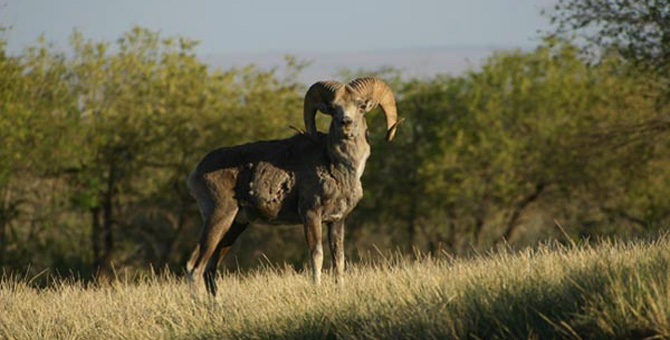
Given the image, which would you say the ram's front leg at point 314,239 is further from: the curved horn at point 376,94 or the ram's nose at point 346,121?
the curved horn at point 376,94

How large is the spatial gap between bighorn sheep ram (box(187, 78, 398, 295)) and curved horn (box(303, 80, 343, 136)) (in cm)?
1

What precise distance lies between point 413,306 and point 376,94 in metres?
4.99

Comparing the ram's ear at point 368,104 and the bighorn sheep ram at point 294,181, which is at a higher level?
the ram's ear at point 368,104

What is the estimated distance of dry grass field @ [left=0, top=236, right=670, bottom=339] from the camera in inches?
390

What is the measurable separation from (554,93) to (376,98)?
80.1 feet

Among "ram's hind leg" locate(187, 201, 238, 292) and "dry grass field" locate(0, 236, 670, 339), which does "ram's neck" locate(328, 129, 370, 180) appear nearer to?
"dry grass field" locate(0, 236, 670, 339)

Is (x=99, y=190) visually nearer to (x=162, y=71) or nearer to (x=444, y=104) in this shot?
(x=162, y=71)

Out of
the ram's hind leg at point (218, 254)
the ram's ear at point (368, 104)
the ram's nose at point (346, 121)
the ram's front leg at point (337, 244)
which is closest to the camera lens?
the ram's front leg at point (337, 244)

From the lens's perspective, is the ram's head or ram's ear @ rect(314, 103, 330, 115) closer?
the ram's head

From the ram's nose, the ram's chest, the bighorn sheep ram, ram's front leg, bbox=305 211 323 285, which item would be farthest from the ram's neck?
ram's front leg, bbox=305 211 323 285

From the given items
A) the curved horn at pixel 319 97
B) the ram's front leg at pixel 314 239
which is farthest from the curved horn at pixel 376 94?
the ram's front leg at pixel 314 239

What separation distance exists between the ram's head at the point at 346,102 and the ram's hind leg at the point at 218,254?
4.97 feet

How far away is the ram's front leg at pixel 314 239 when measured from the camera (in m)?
14.8

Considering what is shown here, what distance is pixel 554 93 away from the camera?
39.2m
